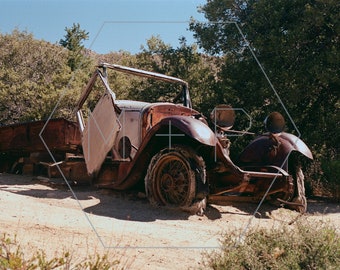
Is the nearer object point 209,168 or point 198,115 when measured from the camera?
point 209,168

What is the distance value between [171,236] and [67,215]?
1.42 metres

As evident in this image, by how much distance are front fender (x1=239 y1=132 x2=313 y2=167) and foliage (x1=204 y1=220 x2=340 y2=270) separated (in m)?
2.93

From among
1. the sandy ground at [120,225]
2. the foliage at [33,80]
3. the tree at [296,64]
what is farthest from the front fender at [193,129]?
the foliage at [33,80]

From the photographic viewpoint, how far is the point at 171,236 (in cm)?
484

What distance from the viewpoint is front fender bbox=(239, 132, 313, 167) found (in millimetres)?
7066

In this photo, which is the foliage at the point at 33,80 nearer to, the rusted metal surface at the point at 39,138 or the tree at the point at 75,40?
the tree at the point at 75,40

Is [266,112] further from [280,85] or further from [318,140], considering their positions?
[318,140]

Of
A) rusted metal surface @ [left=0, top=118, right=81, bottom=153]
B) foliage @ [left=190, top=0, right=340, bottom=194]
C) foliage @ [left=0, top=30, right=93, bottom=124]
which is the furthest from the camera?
foliage @ [left=0, top=30, right=93, bottom=124]

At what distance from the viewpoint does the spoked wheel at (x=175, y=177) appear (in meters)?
6.11

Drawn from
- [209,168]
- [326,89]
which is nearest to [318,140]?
[326,89]

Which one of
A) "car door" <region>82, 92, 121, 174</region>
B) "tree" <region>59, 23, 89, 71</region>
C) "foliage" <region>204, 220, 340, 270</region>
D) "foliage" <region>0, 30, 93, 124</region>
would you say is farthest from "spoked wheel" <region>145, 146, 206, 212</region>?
"tree" <region>59, 23, 89, 71</region>

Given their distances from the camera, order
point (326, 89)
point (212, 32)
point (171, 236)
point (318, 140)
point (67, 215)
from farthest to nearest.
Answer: point (212, 32) → point (326, 89) → point (318, 140) → point (67, 215) → point (171, 236)

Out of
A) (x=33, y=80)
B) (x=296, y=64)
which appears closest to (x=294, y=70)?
(x=296, y=64)

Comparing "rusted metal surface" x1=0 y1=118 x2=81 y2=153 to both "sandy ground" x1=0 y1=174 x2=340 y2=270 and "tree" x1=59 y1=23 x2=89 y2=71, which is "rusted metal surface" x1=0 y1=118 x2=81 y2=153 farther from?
"tree" x1=59 y1=23 x2=89 y2=71
